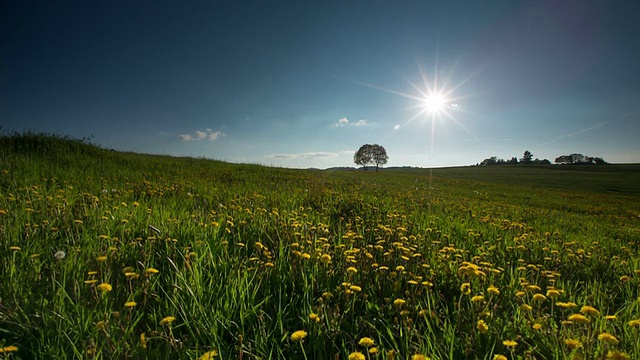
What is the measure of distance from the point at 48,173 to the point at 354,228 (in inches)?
261

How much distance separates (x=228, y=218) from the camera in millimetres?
4133

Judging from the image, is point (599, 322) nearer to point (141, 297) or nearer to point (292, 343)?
point (292, 343)

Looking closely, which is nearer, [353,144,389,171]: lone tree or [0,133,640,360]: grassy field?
[0,133,640,360]: grassy field

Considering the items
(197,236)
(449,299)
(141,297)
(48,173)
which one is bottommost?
(449,299)

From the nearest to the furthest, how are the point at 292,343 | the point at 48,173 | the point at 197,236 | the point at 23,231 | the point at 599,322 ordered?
the point at 292,343
the point at 599,322
the point at 23,231
the point at 197,236
the point at 48,173

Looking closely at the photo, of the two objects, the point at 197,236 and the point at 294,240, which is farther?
the point at 294,240

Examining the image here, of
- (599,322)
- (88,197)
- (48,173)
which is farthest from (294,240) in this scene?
(48,173)

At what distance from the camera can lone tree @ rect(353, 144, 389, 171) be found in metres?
88.4

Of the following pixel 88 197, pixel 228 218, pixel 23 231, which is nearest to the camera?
pixel 23 231

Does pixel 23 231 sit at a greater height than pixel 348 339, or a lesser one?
greater

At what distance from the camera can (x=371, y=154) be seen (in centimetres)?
8931

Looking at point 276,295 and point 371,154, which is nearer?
point 276,295

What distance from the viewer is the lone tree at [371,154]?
3479 inches

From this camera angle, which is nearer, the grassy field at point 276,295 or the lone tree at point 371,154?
the grassy field at point 276,295
